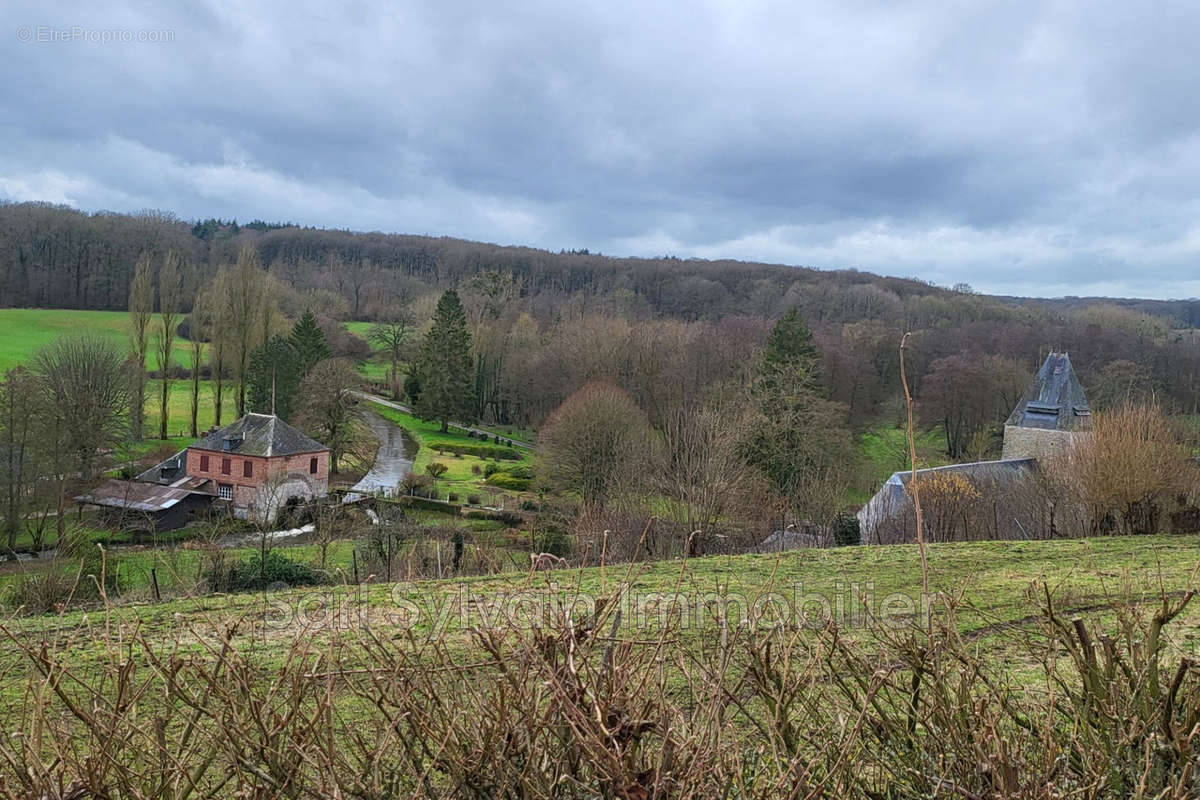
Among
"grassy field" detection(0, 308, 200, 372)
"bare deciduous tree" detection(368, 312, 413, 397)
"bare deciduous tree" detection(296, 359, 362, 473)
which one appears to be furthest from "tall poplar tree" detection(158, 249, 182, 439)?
"bare deciduous tree" detection(368, 312, 413, 397)

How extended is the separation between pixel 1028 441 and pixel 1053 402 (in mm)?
1663

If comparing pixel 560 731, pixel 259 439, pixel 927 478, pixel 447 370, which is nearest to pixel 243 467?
pixel 259 439

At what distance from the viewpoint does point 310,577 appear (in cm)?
1517

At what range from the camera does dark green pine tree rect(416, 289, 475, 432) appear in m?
50.1

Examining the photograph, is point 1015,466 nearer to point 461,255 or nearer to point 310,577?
point 310,577

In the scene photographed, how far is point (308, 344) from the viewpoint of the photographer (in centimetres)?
4481

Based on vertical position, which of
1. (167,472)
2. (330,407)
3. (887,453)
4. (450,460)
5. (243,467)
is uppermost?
(330,407)

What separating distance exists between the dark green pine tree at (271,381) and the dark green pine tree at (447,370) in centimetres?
1002

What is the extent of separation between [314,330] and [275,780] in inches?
1824

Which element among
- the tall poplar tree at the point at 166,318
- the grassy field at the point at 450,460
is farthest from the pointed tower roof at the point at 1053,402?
the tall poplar tree at the point at 166,318

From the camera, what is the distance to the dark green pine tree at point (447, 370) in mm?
50094

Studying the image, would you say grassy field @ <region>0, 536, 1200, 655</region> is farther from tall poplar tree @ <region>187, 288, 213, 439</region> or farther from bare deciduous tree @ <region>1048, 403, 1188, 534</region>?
tall poplar tree @ <region>187, 288, 213, 439</region>

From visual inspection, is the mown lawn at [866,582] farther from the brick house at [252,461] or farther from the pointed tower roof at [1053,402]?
the brick house at [252,461]

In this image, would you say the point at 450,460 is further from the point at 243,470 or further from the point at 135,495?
the point at 135,495
